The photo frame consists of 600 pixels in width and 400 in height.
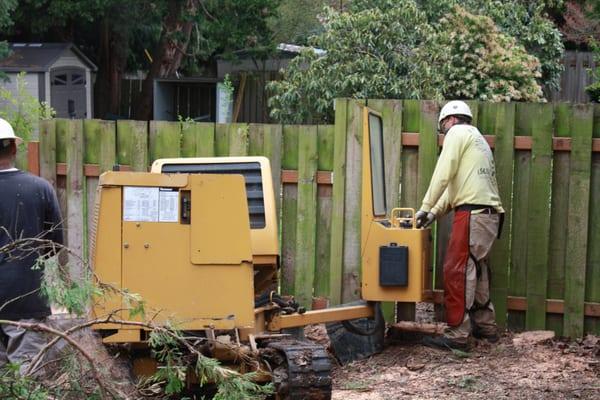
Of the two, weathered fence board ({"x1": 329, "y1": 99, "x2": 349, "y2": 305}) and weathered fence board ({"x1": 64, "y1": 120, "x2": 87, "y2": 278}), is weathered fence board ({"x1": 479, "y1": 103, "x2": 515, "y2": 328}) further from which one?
weathered fence board ({"x1": 64, "y1": 120, "x2": 87, "y2": 278})

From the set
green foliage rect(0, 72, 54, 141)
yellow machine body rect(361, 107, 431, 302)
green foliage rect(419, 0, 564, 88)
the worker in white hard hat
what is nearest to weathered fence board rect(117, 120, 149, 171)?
yellow machine body rect(361, 107, 431, 302)

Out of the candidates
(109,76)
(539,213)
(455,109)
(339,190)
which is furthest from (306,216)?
(109,76)

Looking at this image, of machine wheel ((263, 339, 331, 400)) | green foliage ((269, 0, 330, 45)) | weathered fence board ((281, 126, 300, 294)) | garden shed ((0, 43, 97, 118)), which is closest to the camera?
machine wheel ((263, 339, 331, 400))

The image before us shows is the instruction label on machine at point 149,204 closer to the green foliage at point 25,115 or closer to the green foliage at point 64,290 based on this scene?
the green foliage at point 64,290

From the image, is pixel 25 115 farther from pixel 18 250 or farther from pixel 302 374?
pixel 302 374

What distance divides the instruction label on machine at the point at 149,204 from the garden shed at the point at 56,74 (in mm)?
15937

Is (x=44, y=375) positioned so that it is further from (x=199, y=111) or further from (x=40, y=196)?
(x=199, y=111)

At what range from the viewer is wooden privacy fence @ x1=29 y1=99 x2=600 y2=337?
8.05m

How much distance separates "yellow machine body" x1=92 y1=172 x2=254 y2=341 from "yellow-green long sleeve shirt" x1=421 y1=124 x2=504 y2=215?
2233mm

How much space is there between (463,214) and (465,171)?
0.31 m

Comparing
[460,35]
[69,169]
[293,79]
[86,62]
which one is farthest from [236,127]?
[86,62]

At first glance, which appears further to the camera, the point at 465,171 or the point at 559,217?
the point at 559,217

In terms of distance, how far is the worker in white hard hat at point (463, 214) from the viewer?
7.72 metres

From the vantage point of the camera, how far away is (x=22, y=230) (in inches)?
227
